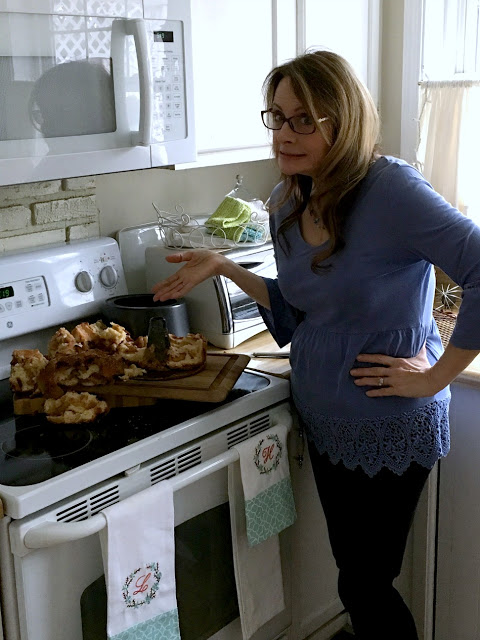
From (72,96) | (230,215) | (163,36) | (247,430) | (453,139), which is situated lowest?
(247,430)

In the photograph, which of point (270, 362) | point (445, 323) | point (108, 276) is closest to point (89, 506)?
point (270, 362)

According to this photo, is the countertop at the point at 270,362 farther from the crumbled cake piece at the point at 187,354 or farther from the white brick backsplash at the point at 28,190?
the white brick backsplash at the point at 28,190

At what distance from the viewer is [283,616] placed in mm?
1862

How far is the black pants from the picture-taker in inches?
62.8

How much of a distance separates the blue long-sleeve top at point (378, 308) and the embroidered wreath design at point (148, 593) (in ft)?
1.36

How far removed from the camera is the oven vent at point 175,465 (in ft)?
4.87

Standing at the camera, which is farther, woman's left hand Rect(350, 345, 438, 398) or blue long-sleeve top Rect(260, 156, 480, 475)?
woman's left hand Rect(350, 345, 438, 398)

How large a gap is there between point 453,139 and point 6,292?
1378 mm

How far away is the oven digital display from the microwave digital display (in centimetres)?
62

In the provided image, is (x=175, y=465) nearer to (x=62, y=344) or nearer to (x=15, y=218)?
(x=62, y=344)

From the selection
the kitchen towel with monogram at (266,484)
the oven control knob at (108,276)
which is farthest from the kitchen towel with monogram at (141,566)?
the oven control knob at (108,276)

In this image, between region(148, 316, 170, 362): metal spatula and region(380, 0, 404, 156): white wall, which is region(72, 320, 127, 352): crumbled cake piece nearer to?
region(148, 316, 170, 362): metal spatula

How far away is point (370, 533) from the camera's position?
1624 millimetres

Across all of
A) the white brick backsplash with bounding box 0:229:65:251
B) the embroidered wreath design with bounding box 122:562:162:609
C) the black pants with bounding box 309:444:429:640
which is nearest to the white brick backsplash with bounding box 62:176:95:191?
the white brick backsplash with bounding box 0:229:65:251
